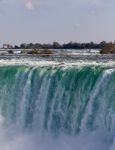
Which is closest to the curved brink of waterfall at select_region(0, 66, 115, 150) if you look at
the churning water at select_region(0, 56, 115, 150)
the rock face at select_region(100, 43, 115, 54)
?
the churning water at select_region(0, 56, 115, 150)

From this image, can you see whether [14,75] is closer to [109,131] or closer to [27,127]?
[27,127]

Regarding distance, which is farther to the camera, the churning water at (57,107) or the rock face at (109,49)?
the rock face at (109,49)

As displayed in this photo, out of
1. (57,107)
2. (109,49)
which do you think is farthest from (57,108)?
(109,49)

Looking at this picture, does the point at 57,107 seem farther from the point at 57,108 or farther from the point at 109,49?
the point at 109,49

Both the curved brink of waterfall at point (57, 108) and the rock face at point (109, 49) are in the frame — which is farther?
the rock face at point (109, 49)

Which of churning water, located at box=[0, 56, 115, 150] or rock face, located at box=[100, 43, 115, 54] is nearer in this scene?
churning water, located at box=[0, 56, 115, 150]

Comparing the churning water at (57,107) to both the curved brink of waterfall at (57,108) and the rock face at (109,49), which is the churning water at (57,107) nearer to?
the curved brink of waterfall at (57,108)

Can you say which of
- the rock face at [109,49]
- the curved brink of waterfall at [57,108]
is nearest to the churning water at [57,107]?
the curved brink of waterfall at [57,108]

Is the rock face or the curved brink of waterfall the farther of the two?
the rock face

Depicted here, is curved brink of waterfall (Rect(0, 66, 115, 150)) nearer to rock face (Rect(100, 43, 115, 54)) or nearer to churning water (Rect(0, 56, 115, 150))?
churning water (Rect(0, 56, 115, 150))
